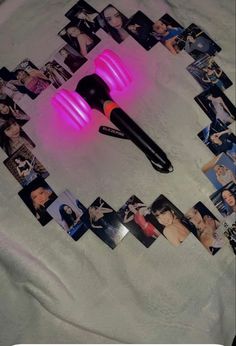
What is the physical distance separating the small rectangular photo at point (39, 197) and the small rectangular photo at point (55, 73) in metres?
0.21

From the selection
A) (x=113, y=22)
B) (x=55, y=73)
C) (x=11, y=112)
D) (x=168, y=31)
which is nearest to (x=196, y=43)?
(x=168, y=31)

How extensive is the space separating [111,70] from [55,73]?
13 centimetres

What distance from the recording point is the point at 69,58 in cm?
90

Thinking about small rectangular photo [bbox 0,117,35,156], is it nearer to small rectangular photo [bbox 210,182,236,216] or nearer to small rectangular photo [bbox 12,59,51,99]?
small rectangular photo [bbox 12,59,51,99]

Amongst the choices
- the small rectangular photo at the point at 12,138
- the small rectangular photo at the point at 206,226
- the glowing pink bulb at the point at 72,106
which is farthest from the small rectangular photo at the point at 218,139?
the small rectangular photo at the point at 12,138

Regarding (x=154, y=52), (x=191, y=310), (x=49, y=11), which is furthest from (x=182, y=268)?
(x=49, y=11)

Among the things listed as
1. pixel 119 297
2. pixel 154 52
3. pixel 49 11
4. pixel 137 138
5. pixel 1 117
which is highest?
pixel 49 11

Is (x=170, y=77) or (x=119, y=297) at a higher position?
(x=170, y=77)

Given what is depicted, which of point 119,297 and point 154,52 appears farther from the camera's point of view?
point 154,52

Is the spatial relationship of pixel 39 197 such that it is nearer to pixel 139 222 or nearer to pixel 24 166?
pixel 24 166

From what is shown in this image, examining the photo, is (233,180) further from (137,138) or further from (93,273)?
(93,273)

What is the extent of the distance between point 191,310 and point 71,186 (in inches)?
13.0

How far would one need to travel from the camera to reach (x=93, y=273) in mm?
804

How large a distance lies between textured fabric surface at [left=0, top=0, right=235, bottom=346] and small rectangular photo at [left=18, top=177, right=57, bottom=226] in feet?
0.05
